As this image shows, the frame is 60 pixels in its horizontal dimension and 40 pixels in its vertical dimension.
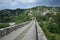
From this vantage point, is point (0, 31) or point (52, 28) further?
point (52, 28)

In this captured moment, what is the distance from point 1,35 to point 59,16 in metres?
106

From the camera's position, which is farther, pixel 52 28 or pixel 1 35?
pixel 52 28

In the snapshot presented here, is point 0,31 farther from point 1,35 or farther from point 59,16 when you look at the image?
point 59,16

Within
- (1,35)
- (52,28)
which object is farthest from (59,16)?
(1,35)

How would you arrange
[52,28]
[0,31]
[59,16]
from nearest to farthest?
[0,31] < [52,28] < [59,16]

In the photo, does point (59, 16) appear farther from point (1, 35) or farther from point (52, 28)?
point (1, 35)

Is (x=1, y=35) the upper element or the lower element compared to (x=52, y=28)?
upper

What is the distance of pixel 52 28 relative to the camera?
249 feet

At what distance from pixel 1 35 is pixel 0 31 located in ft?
2.20

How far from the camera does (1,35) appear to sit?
67.9 feet

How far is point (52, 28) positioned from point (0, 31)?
186ft

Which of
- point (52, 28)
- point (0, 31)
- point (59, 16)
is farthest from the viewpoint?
point (59, 16)

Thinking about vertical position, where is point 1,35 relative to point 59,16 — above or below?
above

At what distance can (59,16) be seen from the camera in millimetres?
124562
